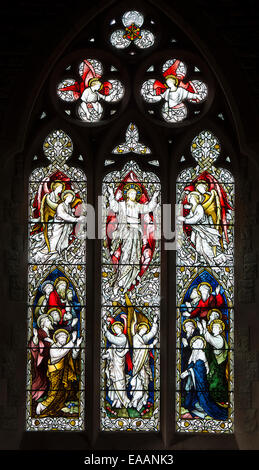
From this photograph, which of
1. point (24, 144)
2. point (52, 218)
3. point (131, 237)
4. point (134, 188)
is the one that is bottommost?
point (131, 237)

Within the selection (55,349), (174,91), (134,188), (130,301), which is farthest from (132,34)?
(55,349)

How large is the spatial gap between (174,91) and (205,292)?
195 centimetres

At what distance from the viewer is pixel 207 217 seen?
29.7 feet

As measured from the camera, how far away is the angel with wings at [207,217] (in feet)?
29.5

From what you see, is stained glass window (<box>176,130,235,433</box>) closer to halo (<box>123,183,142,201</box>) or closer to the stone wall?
the stone wall

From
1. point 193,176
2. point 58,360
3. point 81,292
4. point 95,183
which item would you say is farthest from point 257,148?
point 58,360

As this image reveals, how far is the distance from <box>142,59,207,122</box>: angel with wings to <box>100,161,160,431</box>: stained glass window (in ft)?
2.13

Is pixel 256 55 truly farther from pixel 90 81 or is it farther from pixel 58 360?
pixel 58 360

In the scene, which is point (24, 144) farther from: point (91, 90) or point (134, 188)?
point (134, 188)

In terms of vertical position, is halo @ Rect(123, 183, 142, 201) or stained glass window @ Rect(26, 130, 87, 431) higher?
halo @ Rect(123, 183, 142, 201)

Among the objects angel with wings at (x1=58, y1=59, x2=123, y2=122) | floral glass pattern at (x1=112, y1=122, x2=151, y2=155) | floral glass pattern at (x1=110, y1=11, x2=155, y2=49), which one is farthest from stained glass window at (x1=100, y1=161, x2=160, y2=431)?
floral glass pattern at (x1=110, y1=11, x2=155, y2=49)

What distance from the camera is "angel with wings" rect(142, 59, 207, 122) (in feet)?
30.0

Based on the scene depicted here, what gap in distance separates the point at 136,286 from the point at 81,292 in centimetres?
52
